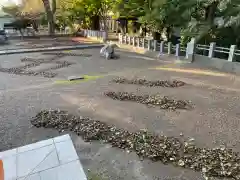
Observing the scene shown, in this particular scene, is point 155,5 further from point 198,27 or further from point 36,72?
point 36,72

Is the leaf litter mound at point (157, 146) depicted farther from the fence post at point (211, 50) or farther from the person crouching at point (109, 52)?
the person crouching at point (109, 52)

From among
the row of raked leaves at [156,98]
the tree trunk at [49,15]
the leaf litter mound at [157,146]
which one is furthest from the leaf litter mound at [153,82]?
the tree trunk at [49,15]

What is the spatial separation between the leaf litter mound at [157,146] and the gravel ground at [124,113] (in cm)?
13

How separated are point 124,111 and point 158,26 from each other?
8219mm

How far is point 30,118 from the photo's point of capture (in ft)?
14.5

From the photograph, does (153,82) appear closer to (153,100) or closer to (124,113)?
(153,100)

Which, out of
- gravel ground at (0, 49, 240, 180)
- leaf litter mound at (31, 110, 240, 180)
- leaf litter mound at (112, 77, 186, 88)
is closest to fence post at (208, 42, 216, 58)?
gravel ground at (0, 49, 240, 180)

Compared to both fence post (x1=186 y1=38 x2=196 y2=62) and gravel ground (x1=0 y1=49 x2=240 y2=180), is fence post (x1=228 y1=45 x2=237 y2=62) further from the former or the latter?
fence post (x1=186 y1=38 x2=196 y2=62)

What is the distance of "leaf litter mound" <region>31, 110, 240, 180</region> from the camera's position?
2889 millimetres

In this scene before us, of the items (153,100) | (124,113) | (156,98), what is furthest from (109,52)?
(124,113)

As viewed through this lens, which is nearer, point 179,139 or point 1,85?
point 179,139

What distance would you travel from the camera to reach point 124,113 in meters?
4.63

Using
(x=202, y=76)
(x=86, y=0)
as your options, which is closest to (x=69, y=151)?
(x=202, y=76)

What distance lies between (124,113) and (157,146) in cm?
142
